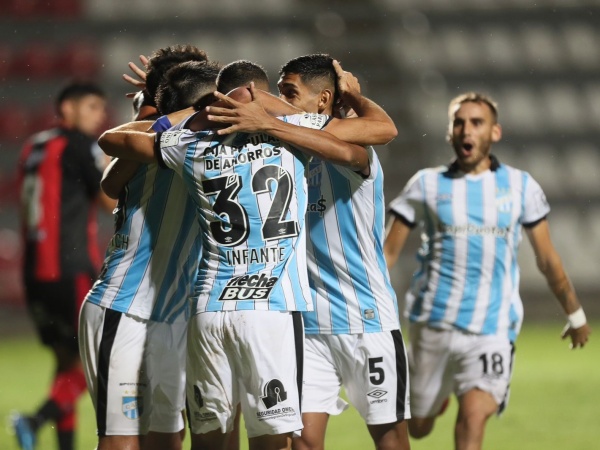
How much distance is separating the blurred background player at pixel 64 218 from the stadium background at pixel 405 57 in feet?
40.0

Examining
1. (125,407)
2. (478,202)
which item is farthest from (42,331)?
(478,202)

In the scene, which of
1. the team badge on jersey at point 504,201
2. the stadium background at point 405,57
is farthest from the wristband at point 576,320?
the stadium background at point 405,57

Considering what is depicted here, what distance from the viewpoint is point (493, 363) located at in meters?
5.56

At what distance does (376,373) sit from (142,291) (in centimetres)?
115

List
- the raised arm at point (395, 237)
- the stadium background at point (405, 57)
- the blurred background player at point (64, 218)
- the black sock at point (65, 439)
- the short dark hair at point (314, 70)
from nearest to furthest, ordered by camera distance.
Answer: the short dark hair at point (314, 70), the raised arm at point (395, 237), the black sock at point (65, 439), the blurred background player at point (64, 218), the stadium background at point (405, 57)

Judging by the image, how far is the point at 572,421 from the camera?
7.80 metres

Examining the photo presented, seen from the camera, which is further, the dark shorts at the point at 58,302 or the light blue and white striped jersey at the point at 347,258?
the dark shorts at the point at 58,302

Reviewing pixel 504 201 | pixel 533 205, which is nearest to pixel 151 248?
pixel 504 201

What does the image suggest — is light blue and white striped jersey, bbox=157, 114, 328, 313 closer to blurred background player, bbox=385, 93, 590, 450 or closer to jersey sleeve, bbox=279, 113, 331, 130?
jersey sleeve, bbox=279, 113, 331, 130

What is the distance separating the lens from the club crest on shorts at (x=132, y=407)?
4359 mm

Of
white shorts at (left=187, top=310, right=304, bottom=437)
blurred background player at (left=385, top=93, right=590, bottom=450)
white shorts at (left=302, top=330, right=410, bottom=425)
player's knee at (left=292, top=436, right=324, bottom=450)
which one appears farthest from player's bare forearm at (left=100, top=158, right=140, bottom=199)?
blurred background player at (left=385, top=93, right=590, bottom=450)

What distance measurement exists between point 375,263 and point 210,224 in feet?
3.60

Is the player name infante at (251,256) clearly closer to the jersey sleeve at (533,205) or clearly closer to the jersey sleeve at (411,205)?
the jersey sleeve at (411,205)

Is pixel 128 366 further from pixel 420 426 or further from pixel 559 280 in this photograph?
pixel 559 280
